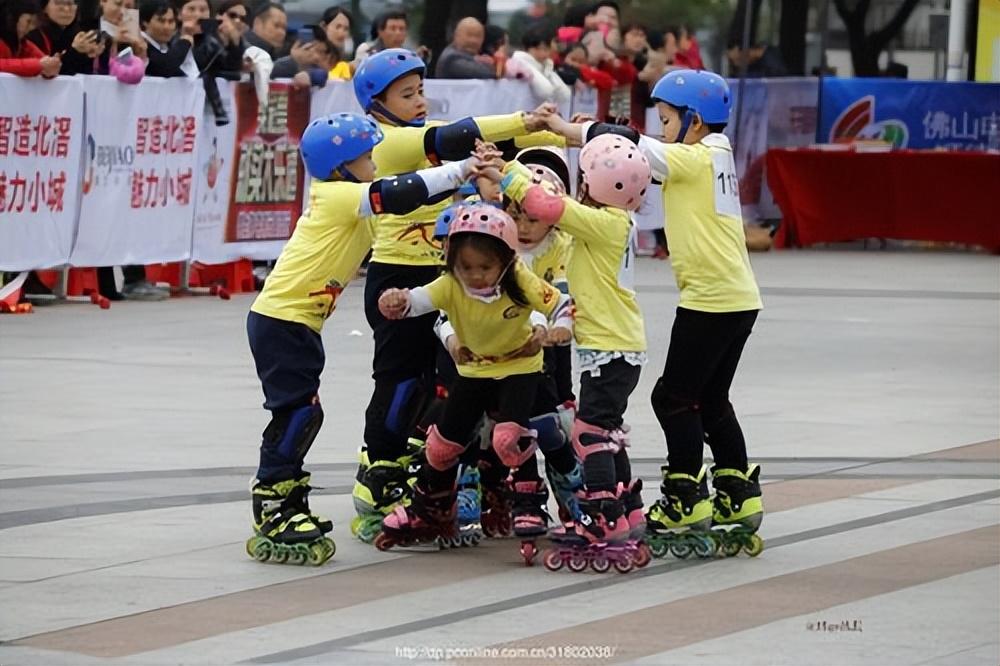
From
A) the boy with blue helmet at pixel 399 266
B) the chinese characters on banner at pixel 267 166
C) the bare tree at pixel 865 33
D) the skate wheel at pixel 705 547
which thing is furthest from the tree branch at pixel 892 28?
the skate wheel at pixel 705 547

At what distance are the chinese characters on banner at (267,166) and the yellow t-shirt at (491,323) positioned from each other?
393 inches

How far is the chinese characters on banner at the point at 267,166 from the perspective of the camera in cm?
1783

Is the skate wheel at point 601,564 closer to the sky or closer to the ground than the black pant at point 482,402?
closer to the ground

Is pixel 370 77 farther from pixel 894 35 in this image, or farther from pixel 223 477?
pixel 894 35

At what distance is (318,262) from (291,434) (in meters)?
0.62

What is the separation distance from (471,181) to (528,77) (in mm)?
12748

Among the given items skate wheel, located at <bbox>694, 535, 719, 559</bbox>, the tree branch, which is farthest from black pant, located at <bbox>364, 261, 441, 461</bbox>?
the tree branch

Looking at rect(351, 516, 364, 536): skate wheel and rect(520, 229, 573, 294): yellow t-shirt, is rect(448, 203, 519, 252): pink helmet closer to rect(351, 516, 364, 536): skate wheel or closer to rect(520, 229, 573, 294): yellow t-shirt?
rect(520, 229, 573, 294): yellow t-shirt

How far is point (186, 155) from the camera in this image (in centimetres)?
1728

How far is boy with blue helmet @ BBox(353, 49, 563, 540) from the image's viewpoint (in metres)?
8.62

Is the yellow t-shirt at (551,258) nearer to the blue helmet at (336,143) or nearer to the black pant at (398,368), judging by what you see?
the black pant at (398,368)

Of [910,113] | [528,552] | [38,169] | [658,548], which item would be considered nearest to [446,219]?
[528,552]

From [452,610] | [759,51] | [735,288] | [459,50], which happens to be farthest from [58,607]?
[759,51]

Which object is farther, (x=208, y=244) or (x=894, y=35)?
(x=894, y=35)
